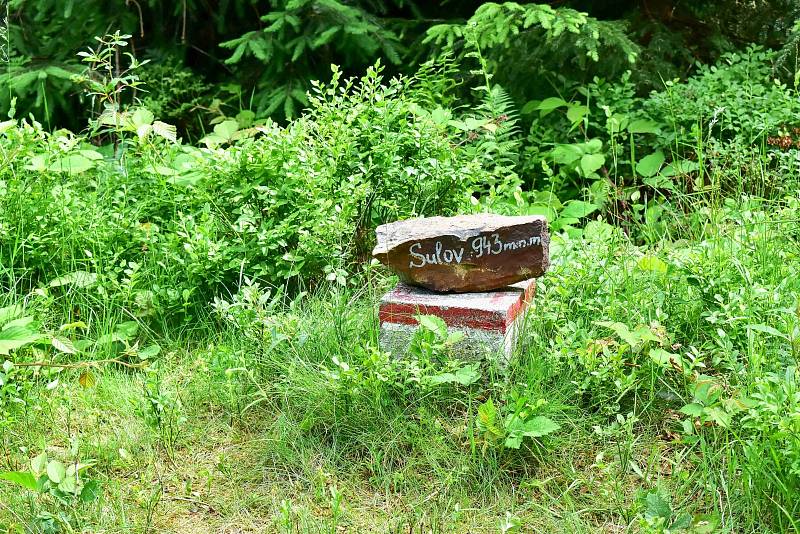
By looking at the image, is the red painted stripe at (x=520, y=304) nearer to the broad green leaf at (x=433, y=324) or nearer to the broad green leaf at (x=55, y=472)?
the broad green leaf at (x=433, y=324)

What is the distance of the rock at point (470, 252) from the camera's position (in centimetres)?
342

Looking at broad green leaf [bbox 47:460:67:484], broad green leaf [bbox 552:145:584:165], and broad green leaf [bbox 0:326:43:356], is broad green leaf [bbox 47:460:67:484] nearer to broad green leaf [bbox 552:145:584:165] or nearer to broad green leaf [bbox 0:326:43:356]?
broad green leaf [bbox 0:326:43:356]

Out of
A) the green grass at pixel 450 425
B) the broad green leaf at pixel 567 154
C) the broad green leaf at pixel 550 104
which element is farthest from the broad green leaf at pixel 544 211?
the green grass at pixel 450 425

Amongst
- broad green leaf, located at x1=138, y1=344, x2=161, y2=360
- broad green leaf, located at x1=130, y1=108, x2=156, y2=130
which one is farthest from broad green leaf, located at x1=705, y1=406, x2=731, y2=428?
broad green leaf, located at x1=130, y1=108, x2=156, y2=130

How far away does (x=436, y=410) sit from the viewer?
10.7 feet

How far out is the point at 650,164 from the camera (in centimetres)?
516

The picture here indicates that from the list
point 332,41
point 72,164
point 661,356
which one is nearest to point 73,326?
point 72,164

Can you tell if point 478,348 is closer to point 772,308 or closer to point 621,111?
point 772,308

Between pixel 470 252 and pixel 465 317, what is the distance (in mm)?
264

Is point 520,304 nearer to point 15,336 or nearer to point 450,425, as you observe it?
point 450,425

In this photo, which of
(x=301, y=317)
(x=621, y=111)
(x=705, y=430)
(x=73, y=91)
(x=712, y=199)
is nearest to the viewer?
(x=705, y=430)

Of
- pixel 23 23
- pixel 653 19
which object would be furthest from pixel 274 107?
pixel 653 19

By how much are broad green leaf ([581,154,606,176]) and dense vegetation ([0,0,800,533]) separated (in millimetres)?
29

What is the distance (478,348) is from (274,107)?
2.84 m
